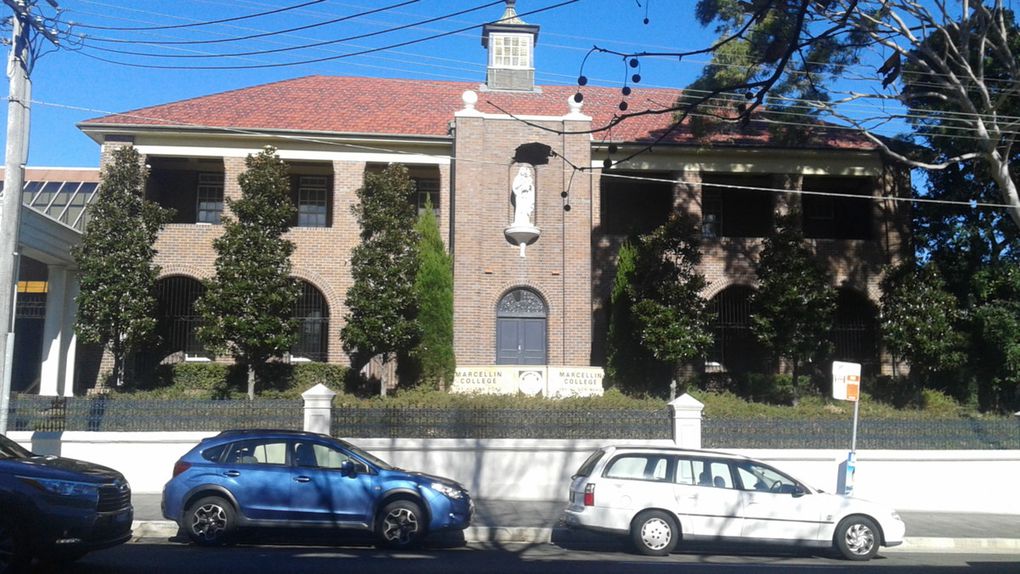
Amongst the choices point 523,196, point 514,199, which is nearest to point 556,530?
point 523,196

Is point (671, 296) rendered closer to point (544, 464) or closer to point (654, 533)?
point (544, 464)

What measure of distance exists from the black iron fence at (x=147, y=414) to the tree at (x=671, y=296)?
9093mm

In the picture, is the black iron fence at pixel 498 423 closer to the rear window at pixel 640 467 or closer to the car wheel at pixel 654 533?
the rear window at pixel 640 467

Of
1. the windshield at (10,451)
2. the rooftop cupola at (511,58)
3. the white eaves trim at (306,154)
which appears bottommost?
the windshield at (10,451)

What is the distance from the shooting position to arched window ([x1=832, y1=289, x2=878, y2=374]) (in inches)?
987

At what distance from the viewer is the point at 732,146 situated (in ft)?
80.2

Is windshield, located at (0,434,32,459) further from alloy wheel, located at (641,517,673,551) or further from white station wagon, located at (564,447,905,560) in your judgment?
alloy wheel, located at (641,517,673,551)

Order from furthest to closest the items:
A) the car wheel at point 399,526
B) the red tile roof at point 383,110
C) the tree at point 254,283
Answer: the red tile roof at point 383,110 < the tree at point 254,283 < the car wheel at point 399,526

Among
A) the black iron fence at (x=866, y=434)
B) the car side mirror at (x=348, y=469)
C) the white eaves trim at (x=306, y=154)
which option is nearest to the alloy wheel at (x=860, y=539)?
the black iron fence at (x=866, y=434)

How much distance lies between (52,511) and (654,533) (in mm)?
6940

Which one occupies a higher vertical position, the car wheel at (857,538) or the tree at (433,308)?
the tree at (433,308)

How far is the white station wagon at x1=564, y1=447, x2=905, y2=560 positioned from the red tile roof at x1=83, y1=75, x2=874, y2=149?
13.3 meters

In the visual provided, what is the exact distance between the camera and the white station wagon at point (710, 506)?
11.3 metres

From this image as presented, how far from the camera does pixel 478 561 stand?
10195 mm
